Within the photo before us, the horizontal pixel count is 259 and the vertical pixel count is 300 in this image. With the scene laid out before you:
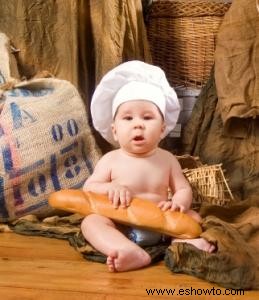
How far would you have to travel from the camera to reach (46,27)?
5.91 ft

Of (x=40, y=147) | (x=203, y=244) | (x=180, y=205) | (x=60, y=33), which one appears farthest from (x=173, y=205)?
(x=60, y=33)

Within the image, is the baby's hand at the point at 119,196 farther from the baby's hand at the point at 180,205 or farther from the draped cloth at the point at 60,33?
the draped cloth at the point at 60,33

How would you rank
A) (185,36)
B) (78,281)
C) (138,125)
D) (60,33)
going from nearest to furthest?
(78,281)
(138,125)
(60,33)
(185,36)

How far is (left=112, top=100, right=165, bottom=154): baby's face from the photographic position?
4.12 feet

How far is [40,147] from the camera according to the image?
1453 mm

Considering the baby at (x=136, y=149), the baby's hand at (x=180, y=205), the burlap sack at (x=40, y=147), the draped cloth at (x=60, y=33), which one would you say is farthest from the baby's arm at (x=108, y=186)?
the draped cloth at (x=60, y=33)

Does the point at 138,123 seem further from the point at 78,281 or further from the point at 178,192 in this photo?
the point at 78,281

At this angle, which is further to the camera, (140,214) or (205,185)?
(205,185)

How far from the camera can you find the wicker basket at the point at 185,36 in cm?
188

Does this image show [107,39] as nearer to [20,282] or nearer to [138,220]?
[138,220]

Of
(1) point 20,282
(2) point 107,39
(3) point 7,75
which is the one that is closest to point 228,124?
(2) point 107,39

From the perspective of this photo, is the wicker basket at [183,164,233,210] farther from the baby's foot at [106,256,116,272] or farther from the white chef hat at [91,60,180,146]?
Result: the baby's foot at [106,256,116,272]

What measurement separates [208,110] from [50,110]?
2.01 feet

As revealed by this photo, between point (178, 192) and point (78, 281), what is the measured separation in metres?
0.37
